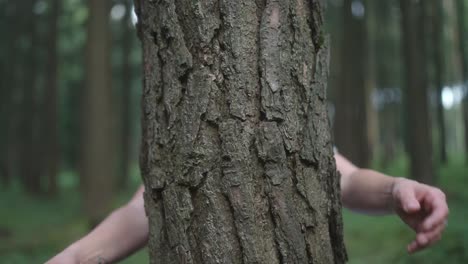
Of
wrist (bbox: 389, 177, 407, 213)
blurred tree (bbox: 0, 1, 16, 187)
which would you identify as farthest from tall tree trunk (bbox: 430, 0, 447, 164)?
wrist (bbox: 389, 177, 407, 213)

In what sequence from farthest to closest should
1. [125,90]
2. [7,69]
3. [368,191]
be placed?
[7,69]
[125,90]
[368,191]

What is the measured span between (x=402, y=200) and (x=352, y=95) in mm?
15113

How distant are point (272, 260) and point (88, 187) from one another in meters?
9.40

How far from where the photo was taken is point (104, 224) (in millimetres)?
1812

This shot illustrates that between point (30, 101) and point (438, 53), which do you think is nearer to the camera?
point (438, 53)

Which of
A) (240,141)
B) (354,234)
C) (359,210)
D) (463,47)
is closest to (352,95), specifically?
(463,47)

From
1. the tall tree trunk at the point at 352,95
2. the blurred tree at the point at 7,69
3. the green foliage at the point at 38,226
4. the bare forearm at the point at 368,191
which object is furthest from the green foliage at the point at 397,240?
the blurred tree at the point at 7,69

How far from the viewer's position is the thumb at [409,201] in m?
1.39

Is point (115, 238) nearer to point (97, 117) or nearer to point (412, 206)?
point (412, 206)

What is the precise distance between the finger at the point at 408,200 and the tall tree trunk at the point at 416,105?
10633 millimetres

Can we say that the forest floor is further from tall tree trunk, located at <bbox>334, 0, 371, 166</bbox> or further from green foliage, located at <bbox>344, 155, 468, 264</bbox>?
tall tree trunk, located at <bbox>334, 0, 371, 166</bbox>

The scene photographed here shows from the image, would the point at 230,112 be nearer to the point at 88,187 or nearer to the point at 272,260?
the point at 272,260

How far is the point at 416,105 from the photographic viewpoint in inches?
459

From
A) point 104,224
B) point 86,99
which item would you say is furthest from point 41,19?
point 104,224
